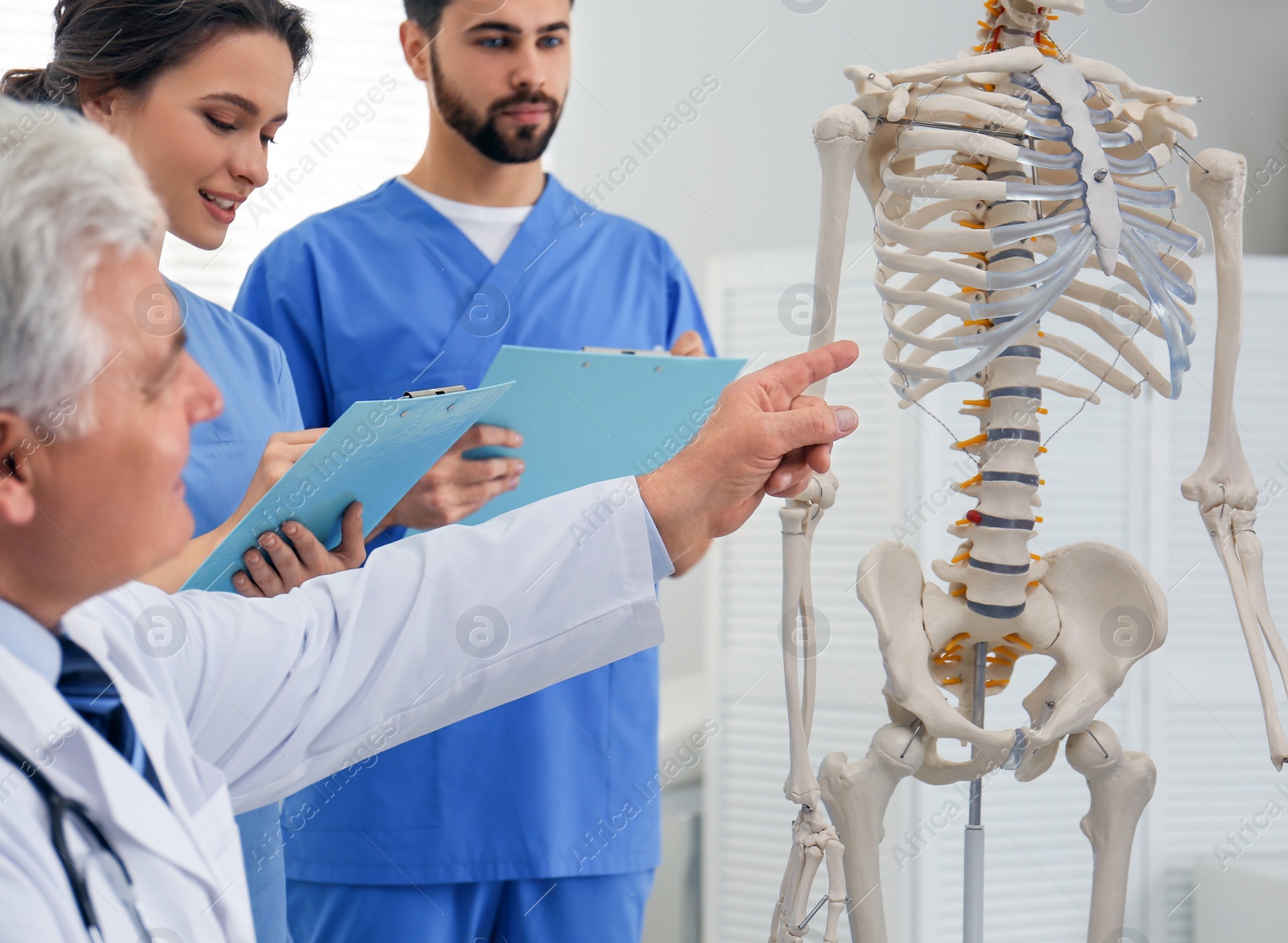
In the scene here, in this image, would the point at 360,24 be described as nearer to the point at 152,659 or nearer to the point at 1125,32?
the point at 1125,32

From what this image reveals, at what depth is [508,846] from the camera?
1.32 m

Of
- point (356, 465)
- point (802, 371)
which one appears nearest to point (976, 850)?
point (802, 371)

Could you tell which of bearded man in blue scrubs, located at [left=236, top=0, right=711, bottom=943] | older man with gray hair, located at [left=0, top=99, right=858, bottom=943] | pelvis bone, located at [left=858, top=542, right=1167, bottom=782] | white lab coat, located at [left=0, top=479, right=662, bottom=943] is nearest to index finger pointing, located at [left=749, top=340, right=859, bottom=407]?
older man with gray hair, located at [left=0, top=99, right=858, bottom=943]

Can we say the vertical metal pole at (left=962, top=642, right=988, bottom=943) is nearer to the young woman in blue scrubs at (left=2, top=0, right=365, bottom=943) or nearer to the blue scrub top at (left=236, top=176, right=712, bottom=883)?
the blue scrub top at (left=236, top=176, right=712, bottom=883)

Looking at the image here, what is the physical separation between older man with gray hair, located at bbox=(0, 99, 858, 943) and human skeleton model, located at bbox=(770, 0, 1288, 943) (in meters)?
0.26

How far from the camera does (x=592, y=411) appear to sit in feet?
3.54

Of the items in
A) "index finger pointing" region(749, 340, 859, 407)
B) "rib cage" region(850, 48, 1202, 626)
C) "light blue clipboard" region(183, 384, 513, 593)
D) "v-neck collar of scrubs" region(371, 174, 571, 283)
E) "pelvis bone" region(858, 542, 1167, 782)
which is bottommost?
"pelvis bone" region(858, 542, 1167, 782)

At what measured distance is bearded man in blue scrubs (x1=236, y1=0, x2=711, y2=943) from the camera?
1.31 metres

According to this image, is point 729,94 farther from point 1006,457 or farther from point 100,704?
point 100,704

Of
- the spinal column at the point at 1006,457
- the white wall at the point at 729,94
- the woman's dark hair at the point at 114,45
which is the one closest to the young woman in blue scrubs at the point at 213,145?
the woman's dark hair at the point at 114,45

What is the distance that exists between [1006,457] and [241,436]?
77cm

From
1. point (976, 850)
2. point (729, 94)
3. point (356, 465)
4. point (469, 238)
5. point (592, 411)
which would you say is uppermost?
point (729, 94)

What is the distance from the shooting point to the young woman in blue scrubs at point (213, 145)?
0.99 metres

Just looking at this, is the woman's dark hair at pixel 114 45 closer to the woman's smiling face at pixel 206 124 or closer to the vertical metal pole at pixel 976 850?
the woman's smiling face at pixel 206 124
